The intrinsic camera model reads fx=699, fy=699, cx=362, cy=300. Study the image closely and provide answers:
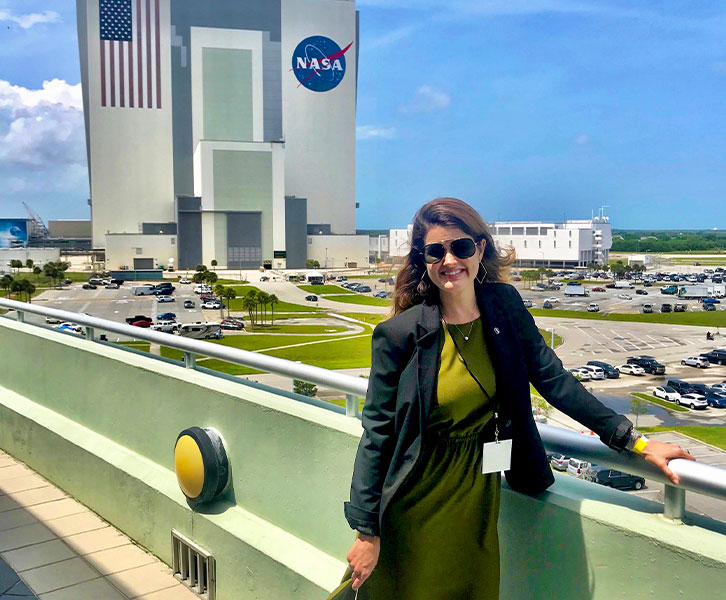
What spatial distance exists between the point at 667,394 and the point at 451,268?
3104mm

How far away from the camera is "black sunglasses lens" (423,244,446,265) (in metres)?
1.25

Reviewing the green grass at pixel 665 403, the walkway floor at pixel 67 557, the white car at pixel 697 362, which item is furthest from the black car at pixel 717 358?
the walkway floor at pixel 67 557

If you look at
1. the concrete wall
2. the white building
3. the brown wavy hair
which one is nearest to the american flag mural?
the white building

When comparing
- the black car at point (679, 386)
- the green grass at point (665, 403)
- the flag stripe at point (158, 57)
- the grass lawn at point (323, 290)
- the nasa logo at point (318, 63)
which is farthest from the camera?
the nasa logo at point (318, 63)

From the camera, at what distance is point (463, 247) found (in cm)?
124

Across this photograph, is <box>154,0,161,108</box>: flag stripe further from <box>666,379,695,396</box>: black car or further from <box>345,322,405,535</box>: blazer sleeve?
<box>345,322,405,535</box>: blazer sleeve

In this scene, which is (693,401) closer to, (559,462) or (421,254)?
(559,462)

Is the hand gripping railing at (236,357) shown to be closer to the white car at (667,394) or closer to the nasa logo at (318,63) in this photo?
the white car at (667,394)

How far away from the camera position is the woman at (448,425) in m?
1.20

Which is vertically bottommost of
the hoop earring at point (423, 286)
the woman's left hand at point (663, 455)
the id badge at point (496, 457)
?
the id badge at point (496, 457)

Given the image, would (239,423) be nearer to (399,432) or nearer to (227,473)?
(227,473)

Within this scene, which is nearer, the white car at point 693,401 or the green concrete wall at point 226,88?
the white car at point 693,401

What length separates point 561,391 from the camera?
1227 mm

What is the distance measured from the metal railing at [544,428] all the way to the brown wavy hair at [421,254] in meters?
0.33
